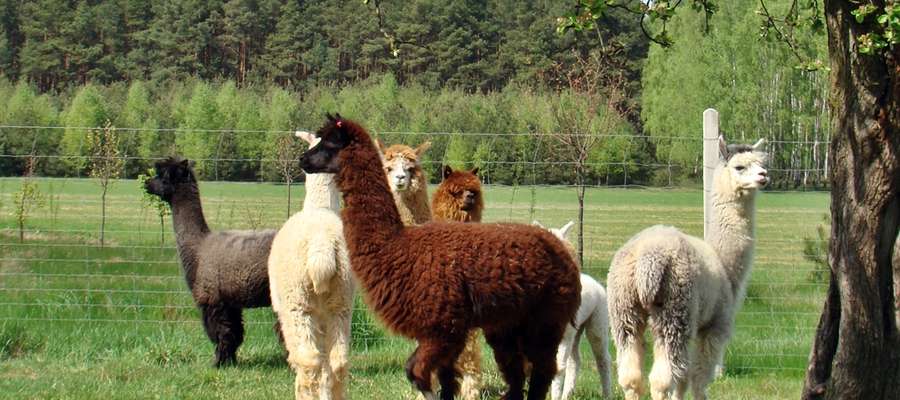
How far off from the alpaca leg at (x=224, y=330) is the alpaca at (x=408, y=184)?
2.23m

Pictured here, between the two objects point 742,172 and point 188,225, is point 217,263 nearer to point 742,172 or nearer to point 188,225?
point 188,225

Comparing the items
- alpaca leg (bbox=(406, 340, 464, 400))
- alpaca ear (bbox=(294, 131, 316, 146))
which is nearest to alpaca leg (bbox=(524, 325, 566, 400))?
alpaca leg (bbox=(406, 340, 464, 400))

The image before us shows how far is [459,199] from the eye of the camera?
8.66m

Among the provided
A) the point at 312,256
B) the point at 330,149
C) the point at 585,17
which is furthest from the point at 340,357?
the point at 585,17

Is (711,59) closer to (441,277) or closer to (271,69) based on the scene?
(271,69)

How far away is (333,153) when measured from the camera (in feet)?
21.6

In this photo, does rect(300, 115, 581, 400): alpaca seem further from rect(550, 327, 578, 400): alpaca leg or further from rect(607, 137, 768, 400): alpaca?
rect(550, 327, 578, 400): alpaca leg

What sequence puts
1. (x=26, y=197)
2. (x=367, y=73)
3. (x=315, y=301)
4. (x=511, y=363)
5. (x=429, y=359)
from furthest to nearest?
(x=367, y=73)
(x=26, y=197)
(x=315, y=301)
(x=511, y=363)
(x=429, y=359)

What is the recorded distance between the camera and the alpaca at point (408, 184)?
862 centimetres

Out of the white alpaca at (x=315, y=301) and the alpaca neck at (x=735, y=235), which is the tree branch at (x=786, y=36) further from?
the white alpaca at (x=315, y=301)

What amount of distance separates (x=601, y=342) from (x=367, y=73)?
6407 centimetres

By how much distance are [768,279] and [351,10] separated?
202 feet

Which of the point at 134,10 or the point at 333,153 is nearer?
the point at 333,153

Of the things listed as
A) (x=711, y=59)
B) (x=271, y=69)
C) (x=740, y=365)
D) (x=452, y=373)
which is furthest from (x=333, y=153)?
(x=271, y=69)
